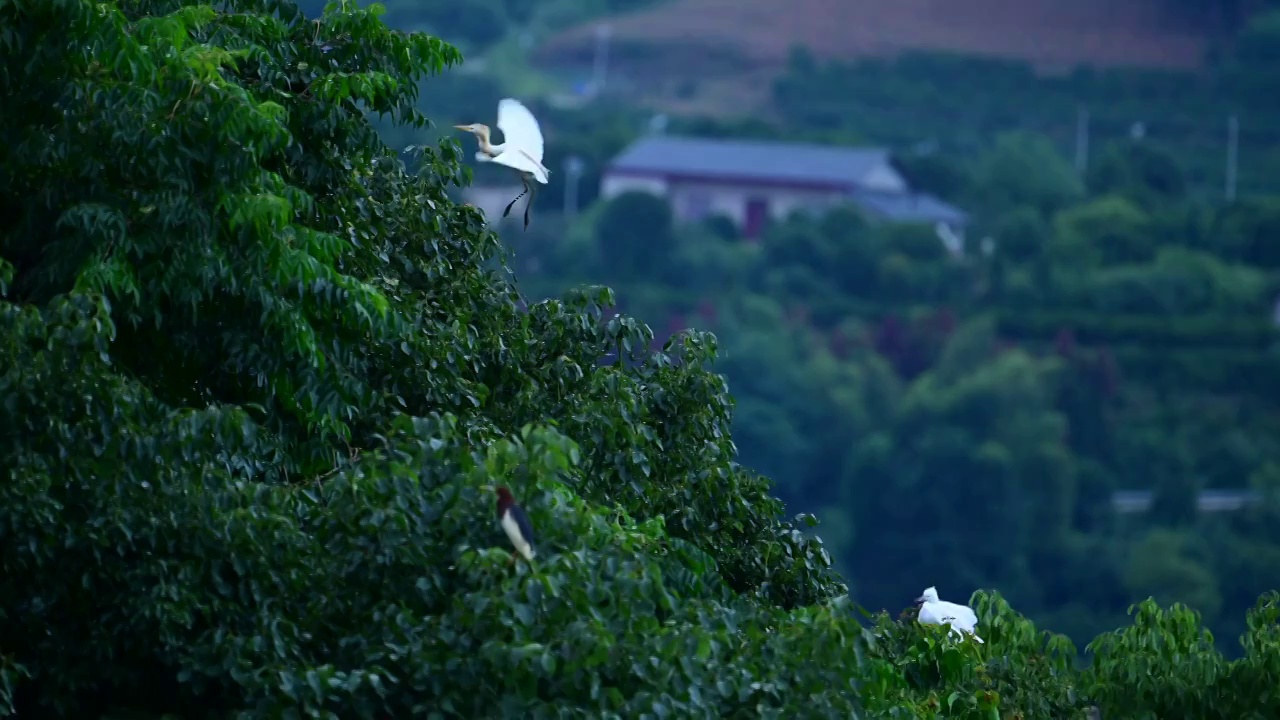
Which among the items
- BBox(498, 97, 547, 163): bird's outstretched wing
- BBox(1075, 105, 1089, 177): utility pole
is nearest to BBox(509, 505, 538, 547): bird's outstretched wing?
BBox(498, 97, 547, 163): bird's outstretched wing

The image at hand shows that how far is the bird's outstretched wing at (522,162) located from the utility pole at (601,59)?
123 metres

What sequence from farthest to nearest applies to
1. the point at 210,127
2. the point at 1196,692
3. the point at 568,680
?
1. the point at 1196,692
2. the point at 210,127
3. the point at 568,680

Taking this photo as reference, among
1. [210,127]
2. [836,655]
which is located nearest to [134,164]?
[210,127]

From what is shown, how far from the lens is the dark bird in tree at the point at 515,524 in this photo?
23.4ft

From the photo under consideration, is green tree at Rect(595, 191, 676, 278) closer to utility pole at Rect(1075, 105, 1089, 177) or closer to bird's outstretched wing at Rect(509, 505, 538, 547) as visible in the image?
utility pole at Rect(1075, 105, 1089, 177)

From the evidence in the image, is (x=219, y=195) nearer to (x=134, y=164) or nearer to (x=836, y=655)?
(x=134, y=164)

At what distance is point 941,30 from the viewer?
130625mm

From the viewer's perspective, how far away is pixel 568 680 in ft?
23.1

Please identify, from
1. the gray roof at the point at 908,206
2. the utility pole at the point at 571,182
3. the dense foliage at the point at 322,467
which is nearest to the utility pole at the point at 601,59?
the utility pole at the point at 571,182

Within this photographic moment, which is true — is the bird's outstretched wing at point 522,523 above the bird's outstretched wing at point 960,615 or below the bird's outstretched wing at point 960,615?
above

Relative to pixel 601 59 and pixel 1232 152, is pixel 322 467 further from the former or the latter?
pixel 601 59

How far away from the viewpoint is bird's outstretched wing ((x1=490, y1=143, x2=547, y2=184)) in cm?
963

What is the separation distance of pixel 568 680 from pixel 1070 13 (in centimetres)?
13203

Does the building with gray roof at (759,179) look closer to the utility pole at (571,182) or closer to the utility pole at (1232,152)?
the utility pole at (571,182)
